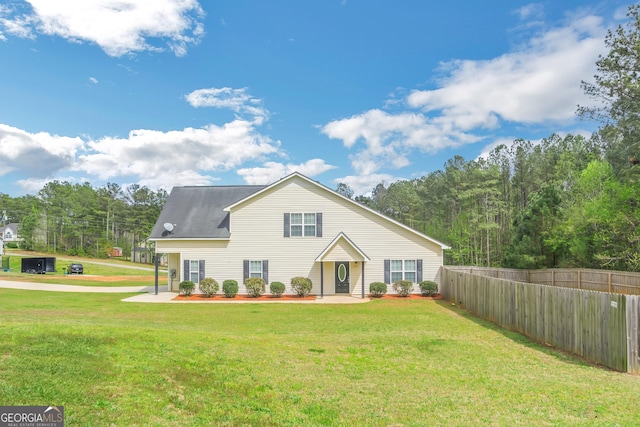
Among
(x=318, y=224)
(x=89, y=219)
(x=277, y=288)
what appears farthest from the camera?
(x=89, y=219)

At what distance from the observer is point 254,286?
72.1 ft

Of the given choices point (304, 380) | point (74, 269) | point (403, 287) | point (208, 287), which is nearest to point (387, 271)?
point (403, 287)

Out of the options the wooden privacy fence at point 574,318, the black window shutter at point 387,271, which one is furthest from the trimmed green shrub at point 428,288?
the wooden privacy fence at point 574,318

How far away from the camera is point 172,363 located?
22.4ft

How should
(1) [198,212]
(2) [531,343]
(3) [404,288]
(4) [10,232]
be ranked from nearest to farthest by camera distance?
(2) [531,343], (3) [404,288], (1) [198,212], (4) [10,232]

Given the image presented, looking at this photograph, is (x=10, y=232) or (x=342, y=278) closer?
(x=342, y=278)

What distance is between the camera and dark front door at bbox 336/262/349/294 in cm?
2317

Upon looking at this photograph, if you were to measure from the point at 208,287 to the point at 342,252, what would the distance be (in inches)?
301

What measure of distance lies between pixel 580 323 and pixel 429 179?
193 feet

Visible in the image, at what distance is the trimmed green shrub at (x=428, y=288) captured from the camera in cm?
2217

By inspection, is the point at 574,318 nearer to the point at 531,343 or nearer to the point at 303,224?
the point at 531,343

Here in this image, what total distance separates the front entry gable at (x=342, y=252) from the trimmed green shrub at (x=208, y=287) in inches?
234

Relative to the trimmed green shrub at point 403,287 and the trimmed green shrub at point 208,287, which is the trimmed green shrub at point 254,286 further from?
the trimmed green shrub at point 403,287

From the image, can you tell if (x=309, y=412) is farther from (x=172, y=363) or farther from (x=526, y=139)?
(x=526, y=139)
